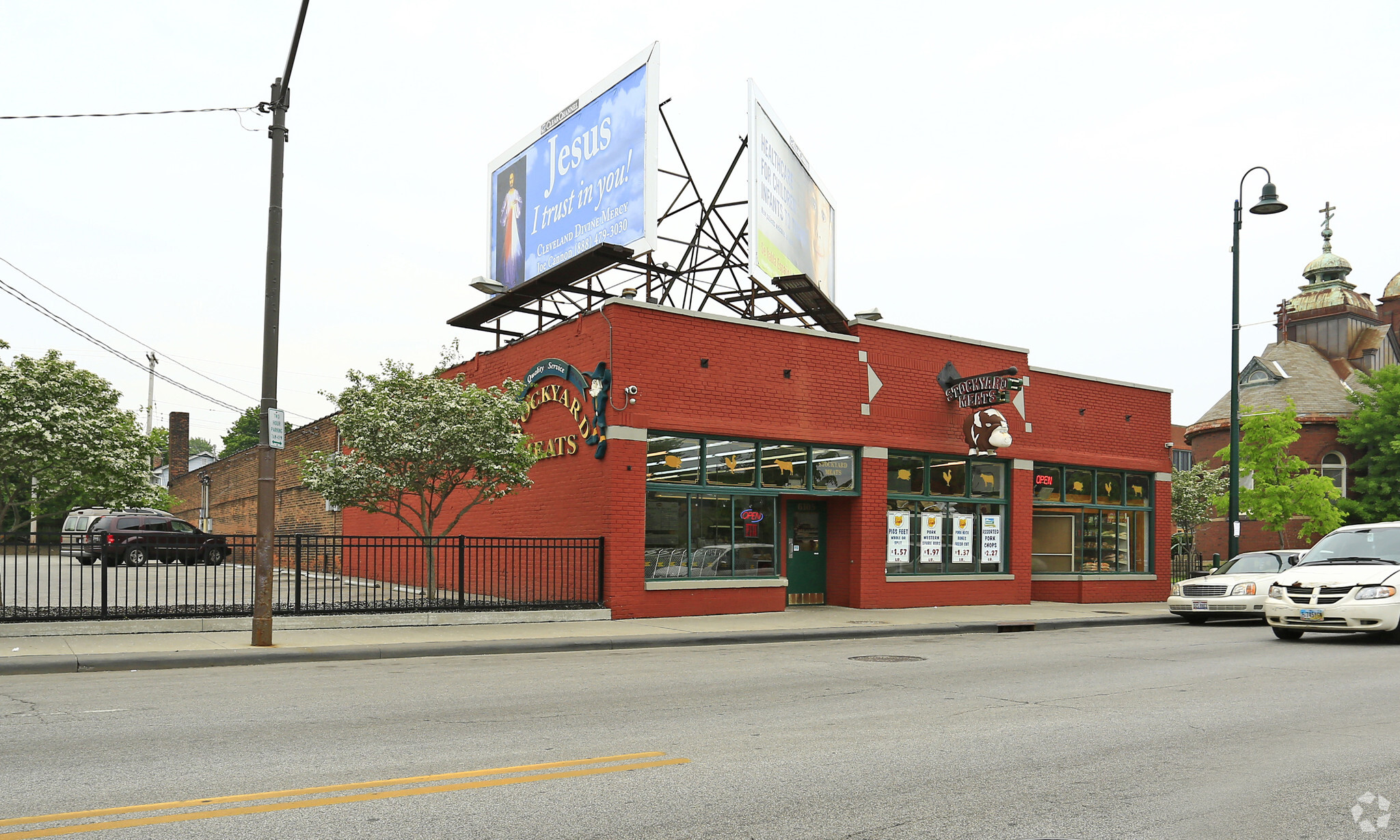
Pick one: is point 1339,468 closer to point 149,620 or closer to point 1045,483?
point 1045,483

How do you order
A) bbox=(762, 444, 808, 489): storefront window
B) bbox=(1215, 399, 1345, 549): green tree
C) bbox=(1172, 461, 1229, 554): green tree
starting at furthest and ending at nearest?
1. bbox=(1215, 399, 1345, 549): green tree
2. bbox=(1172, 461, 1229, 554): green tree
3. bbox=(762, 444, 808, 489): storefront window

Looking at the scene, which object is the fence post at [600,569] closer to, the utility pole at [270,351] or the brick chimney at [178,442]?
Answer: the utility pole at [270,351]

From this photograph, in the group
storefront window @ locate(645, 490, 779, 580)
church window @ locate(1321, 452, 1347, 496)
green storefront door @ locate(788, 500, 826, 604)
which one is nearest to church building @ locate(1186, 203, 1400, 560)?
church window @ locate(1321, 452, 1347, 496)

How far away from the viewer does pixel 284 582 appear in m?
20.8

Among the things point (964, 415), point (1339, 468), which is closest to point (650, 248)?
point (964, 415)

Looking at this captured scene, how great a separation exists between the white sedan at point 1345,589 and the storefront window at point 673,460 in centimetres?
943

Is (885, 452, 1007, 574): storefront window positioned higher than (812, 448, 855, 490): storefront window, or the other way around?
(812, 448, 855, 490): storefront window

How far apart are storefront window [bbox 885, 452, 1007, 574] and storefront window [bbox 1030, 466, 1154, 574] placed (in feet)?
4.51

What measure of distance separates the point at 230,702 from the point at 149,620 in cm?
625

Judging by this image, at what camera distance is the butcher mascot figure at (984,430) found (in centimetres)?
2203

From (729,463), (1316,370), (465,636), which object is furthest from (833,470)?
(1316,370)

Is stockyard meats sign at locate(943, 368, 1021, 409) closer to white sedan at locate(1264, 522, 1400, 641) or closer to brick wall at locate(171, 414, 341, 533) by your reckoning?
white sedan at locate(1264, 522, 1400, 641)

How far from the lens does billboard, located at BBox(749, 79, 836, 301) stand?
21312 millimetres

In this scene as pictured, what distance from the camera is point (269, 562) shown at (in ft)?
44.5
